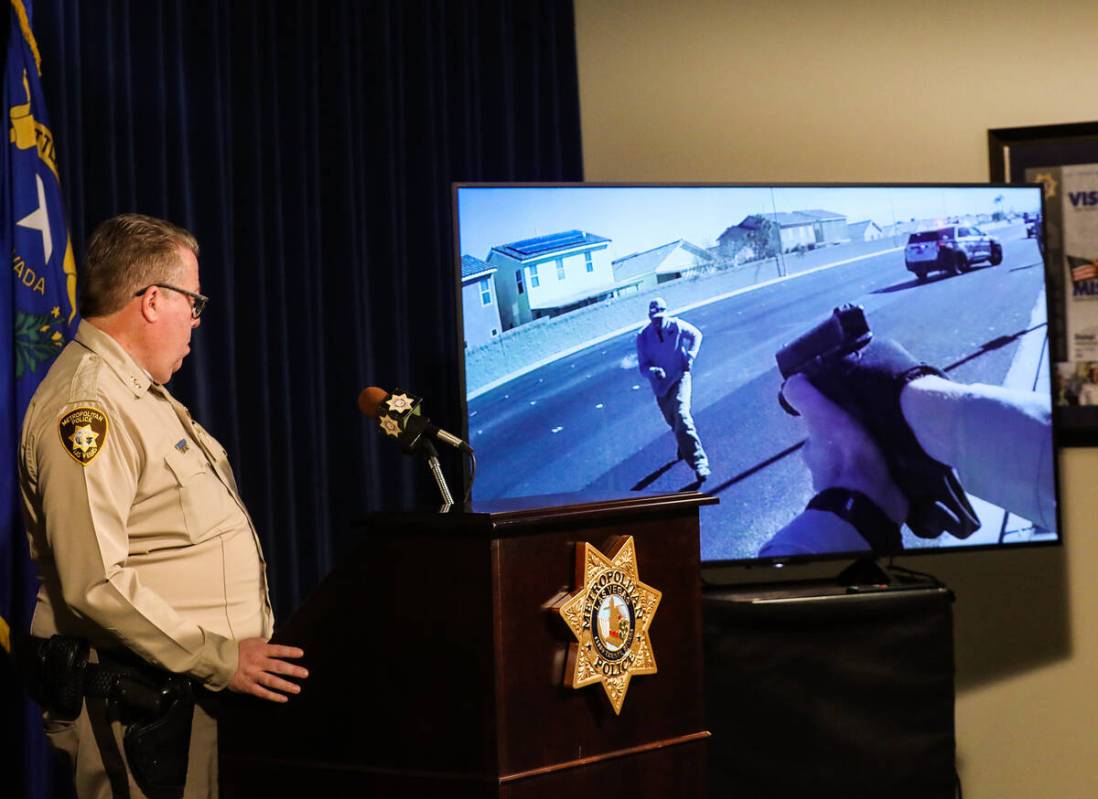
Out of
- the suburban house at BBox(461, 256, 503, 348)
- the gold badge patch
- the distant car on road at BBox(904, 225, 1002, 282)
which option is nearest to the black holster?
the gold badge patch

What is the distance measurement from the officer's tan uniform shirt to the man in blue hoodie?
4.00 feet

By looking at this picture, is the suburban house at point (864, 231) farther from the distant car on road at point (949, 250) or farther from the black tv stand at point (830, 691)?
the black tv stand at point (830, 691)

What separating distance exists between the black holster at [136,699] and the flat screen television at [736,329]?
49.2 inches

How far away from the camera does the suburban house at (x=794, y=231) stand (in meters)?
3.27

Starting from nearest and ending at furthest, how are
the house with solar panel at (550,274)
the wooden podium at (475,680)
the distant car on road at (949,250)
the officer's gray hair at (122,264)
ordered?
the wooden podium at (475,680) → the officer's gray hair at (122,264) → the house with solar panel at (550,274) → the distant car on road at (949,250)

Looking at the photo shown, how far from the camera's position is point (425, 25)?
3.65 meters

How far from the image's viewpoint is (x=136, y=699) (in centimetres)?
192

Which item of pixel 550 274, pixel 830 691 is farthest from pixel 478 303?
pixel 830 691

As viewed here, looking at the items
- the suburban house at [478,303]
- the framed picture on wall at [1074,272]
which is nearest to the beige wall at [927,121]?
the framed picture on wall at [1074,272]

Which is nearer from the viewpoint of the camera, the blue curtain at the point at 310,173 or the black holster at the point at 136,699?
the black holster at the point at 136,699

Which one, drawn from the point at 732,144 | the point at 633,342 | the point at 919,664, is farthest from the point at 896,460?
the point at 732,144

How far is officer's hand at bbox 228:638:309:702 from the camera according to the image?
1.87 meters

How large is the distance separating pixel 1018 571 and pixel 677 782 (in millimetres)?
2307

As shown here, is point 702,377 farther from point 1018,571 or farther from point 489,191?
point 1018,571
